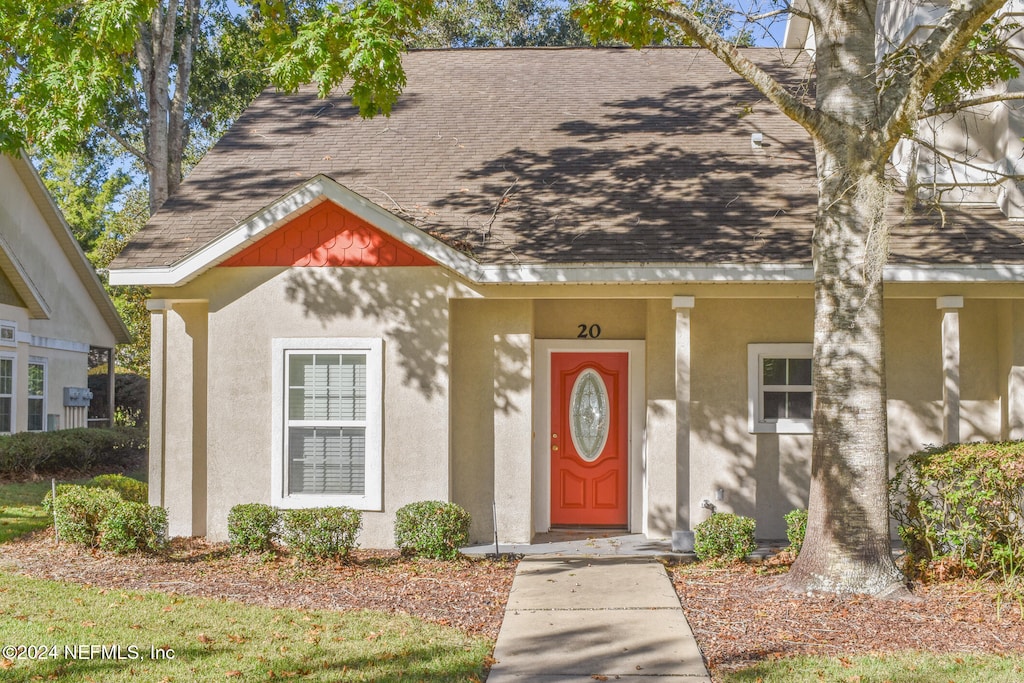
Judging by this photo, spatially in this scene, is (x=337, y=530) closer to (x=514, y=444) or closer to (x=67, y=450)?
(x=514, y=444)

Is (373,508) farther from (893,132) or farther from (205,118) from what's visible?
(205,118)

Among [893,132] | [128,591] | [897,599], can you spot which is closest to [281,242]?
[128,591]

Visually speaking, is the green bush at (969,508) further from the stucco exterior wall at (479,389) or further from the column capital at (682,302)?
the column capital at (682,302)

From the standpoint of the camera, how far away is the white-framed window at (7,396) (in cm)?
1881

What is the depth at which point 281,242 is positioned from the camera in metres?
10.9

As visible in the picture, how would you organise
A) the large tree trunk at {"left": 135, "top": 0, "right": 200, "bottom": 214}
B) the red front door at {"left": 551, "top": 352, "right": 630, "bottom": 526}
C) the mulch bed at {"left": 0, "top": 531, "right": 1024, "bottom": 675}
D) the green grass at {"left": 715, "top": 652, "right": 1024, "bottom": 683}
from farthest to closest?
the large tree trunk at {"left": 135, "top": 0, "right": 200, "bottom": 214}
the red front door at {"left": 551, "top": 352, "right": 630, "bottom": 526}
the mulch bed at {"left": 0, "top": 531, "right": 1024, "bottom": 675}
the green grass at {"left": 715, "top": 652, "right": 1024, "bottom": 683}

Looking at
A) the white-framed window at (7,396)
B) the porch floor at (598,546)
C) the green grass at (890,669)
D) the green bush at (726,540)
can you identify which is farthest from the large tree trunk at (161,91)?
the green grass at (890,669)

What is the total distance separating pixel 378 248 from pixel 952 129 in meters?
7.45

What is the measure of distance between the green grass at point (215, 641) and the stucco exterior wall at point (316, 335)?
8.88ft

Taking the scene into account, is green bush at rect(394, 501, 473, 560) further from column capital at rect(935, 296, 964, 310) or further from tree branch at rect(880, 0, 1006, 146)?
column capital at rect(935, 296, 964, 310)

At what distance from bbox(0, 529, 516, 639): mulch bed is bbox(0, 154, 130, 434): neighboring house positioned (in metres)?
9.70

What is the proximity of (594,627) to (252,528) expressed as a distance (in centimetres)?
409

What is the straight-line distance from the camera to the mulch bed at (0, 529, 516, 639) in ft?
26.5

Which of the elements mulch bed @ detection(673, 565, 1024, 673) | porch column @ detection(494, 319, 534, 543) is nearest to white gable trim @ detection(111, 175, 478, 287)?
porch column @ detection(494, 319, 534, 543)
